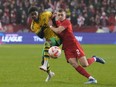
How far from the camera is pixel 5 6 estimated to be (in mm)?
Result: 36875

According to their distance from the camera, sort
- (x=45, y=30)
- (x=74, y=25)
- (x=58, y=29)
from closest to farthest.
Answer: (x=58, y=29), (x=45, y=30), (x=74, y=25)

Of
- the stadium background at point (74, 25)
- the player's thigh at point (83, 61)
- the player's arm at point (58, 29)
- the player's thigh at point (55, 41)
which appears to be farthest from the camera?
the stadium background at point (74, 25)

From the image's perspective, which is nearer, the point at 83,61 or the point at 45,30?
the point at 83,61

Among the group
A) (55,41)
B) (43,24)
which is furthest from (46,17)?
(55,41)

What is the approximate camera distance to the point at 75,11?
3641cm

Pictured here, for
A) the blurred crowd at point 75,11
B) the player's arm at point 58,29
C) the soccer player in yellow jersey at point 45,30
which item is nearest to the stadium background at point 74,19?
the blurred crowd at point 75,11

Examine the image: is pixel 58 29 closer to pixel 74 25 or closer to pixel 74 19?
pixel 74 25

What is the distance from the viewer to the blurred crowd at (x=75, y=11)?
35.2 metres

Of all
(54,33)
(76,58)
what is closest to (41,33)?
(54,33)

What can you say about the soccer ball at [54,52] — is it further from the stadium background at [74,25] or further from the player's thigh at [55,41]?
the stadium background at [74,25]

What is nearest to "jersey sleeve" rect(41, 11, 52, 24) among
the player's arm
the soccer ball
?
the player's arm

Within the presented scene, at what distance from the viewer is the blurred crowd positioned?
3519 centimetres

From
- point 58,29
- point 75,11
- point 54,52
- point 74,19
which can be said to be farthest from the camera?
point 75,11

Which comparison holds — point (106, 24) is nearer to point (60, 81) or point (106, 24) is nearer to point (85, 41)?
point (85, 41)
